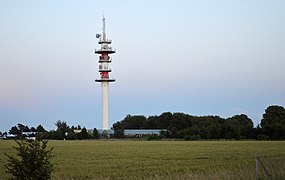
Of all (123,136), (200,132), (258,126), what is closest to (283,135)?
(258,126)

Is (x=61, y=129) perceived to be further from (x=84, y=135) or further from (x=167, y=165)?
(x=167, y=165)

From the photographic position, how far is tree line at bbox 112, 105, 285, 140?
362 feet

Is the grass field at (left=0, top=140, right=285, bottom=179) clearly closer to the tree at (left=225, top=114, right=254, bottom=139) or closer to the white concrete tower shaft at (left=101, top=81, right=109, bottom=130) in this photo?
the tree at (left=225, top=114, right=254, bottom=139)

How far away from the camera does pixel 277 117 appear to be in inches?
5822

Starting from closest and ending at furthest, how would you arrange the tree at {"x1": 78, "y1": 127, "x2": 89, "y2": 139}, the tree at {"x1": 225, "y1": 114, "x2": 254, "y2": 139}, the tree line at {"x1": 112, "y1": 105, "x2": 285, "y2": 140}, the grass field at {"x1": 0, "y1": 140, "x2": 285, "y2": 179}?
the grass field at {"x1": 0, "y1": 140, "x2": 285, "y2": 179}
the tree line at {"x1": 112, "y1": 105, "x2": 285, "y2": 140}
the tree at {"x1": 225, "y1": 114, "x2": 254, "y2": 139}
the tree at {"x1": 78, "y1": 127, "x2": 89, "y2": 139}

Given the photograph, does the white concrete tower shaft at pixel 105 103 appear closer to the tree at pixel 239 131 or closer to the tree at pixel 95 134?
the tree at pixel 95 134

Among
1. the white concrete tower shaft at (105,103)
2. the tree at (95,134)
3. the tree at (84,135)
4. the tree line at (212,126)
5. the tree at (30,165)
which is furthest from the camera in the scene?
the tree at (84,135)

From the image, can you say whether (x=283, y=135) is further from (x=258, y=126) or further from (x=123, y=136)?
(x=123, y=136)

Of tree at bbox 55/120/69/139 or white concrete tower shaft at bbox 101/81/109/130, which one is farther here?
tree at bbox 55/120/69/139

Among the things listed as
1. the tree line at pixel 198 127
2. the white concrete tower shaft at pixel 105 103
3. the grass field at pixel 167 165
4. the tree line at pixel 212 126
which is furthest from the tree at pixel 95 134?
the grass field at pixel 167 165

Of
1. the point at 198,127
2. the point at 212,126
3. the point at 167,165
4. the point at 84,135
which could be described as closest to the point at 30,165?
the point at 167,165

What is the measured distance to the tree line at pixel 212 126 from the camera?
11044 cm

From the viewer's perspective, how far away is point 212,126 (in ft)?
404

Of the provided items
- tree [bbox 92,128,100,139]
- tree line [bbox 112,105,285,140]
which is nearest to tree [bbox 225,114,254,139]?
tree line [bbox 112,105,285,140]
